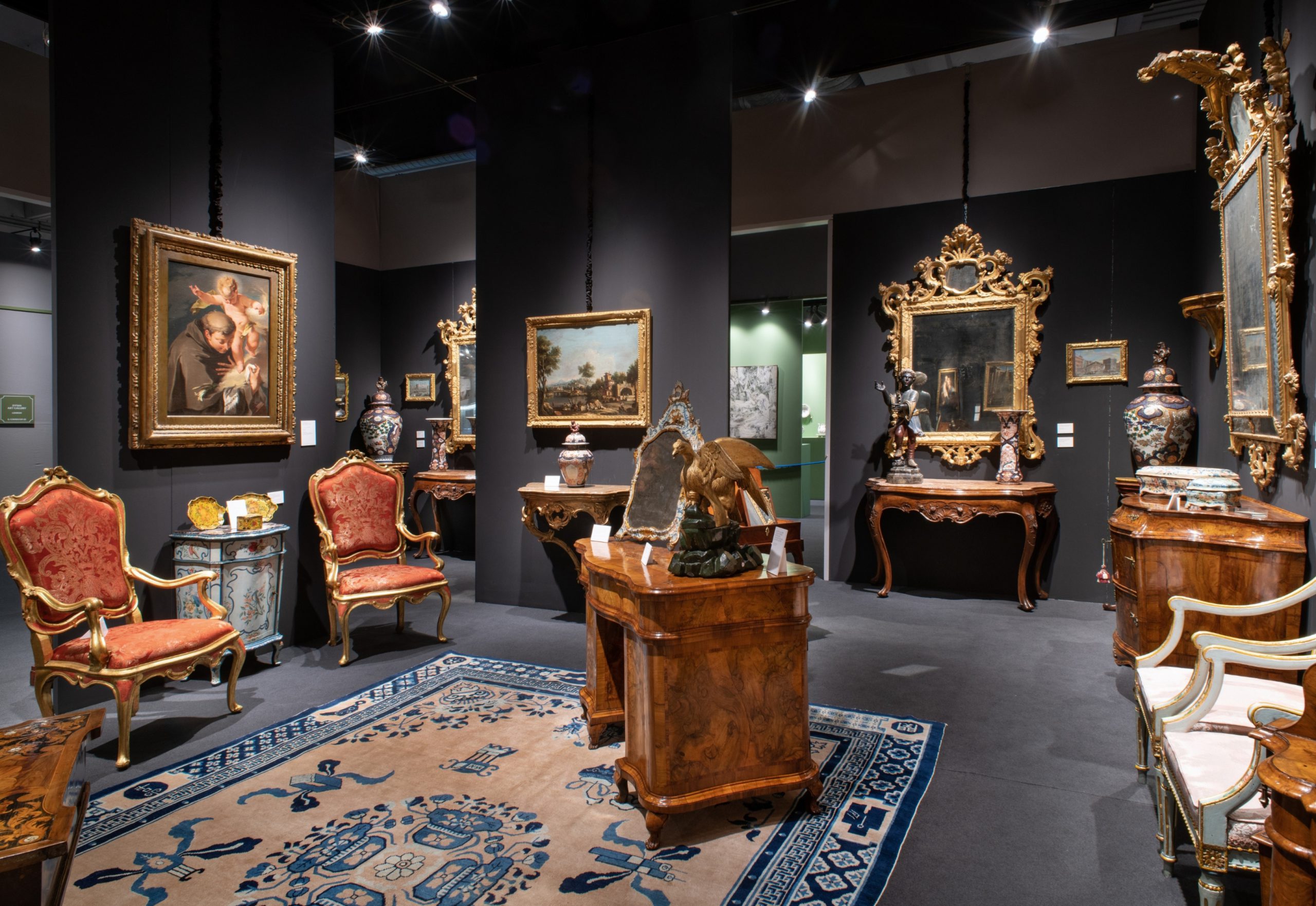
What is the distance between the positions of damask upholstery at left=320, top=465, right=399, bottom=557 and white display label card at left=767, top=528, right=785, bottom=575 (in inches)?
134

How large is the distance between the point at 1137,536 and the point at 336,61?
6.62 meters

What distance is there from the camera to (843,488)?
22.8 ft

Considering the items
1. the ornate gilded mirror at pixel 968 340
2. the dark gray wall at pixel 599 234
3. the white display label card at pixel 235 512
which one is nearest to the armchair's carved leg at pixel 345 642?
the white display label card at pixel 235 512

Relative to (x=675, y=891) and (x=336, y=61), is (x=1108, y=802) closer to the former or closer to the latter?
(x=675, y=891)

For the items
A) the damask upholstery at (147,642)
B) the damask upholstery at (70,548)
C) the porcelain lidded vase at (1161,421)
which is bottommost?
the damask upholstery at (147,642)

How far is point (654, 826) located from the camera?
246 centimetres

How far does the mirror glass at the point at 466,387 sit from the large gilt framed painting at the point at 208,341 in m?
3.32

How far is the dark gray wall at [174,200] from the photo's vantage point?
381 cm

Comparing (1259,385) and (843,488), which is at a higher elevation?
(1259,385)

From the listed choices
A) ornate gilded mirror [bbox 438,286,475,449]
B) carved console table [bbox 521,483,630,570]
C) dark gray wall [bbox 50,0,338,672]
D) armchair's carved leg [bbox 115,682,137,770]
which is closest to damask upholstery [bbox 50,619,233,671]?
armchair's carved leg [bbox 115,682,137,770]

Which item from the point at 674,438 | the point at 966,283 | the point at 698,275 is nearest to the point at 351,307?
the point at 698,275

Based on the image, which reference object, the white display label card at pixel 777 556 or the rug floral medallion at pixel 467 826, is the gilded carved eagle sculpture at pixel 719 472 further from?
the rug floral medallion at pixel 467 826

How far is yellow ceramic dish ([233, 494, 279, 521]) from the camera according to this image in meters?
4.51

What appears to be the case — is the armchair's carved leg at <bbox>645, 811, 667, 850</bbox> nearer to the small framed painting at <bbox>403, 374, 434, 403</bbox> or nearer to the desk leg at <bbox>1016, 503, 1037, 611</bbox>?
the desk leg at <bbox>1016, 503, 1037, 611</bbox>
